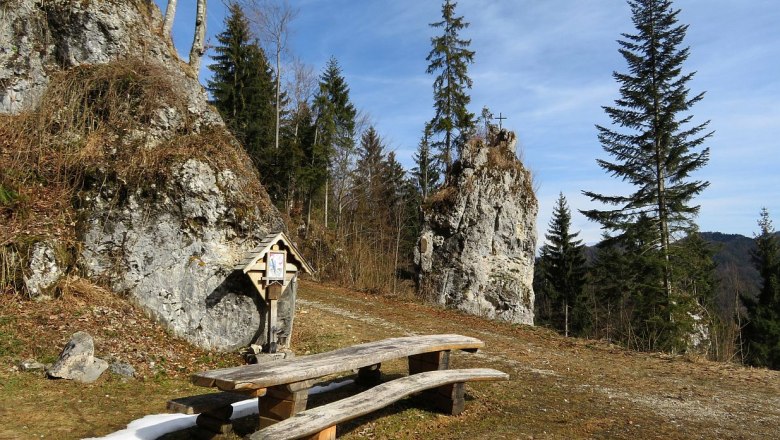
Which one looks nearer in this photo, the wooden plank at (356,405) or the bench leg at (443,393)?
the wooden plank at (356,405)

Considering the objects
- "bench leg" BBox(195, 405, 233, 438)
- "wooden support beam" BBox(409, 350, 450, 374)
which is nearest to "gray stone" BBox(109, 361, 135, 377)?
"bench leg" BBox(195, 405, 233, 438)

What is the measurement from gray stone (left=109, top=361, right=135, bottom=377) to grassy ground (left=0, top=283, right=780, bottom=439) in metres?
0.12

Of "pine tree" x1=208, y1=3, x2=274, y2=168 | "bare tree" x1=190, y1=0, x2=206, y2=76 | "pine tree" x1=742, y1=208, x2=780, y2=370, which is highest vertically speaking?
"pine tree" x1=208, y1=3, x2=274, y2=168

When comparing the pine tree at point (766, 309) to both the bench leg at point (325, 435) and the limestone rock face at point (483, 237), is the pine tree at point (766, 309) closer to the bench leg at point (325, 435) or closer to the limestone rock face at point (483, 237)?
the limestone rock face at point (483, 237)

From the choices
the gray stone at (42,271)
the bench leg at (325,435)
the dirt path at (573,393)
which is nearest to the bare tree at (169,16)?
the gray stone at (42,271)

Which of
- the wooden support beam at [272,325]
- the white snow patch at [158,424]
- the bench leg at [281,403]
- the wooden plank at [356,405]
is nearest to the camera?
the wooden plank at [356,405]

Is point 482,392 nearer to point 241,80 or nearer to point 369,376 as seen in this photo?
point 369,376

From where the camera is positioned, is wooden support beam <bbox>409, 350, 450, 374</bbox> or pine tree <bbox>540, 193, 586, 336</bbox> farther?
pine tree <bbox>540, 193, 586, 336</bbox>

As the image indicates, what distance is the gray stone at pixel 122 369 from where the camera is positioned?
5973 millimetres

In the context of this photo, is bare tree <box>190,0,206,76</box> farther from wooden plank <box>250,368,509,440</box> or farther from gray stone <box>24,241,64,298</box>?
wooden plank <box>250,368,509,440</box>

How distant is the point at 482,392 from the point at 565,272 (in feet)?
92.8

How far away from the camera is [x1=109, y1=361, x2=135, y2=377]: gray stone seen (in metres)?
5.97

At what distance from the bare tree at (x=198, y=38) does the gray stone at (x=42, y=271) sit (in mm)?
7319

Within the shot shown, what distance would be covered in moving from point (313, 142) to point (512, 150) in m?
10.8
